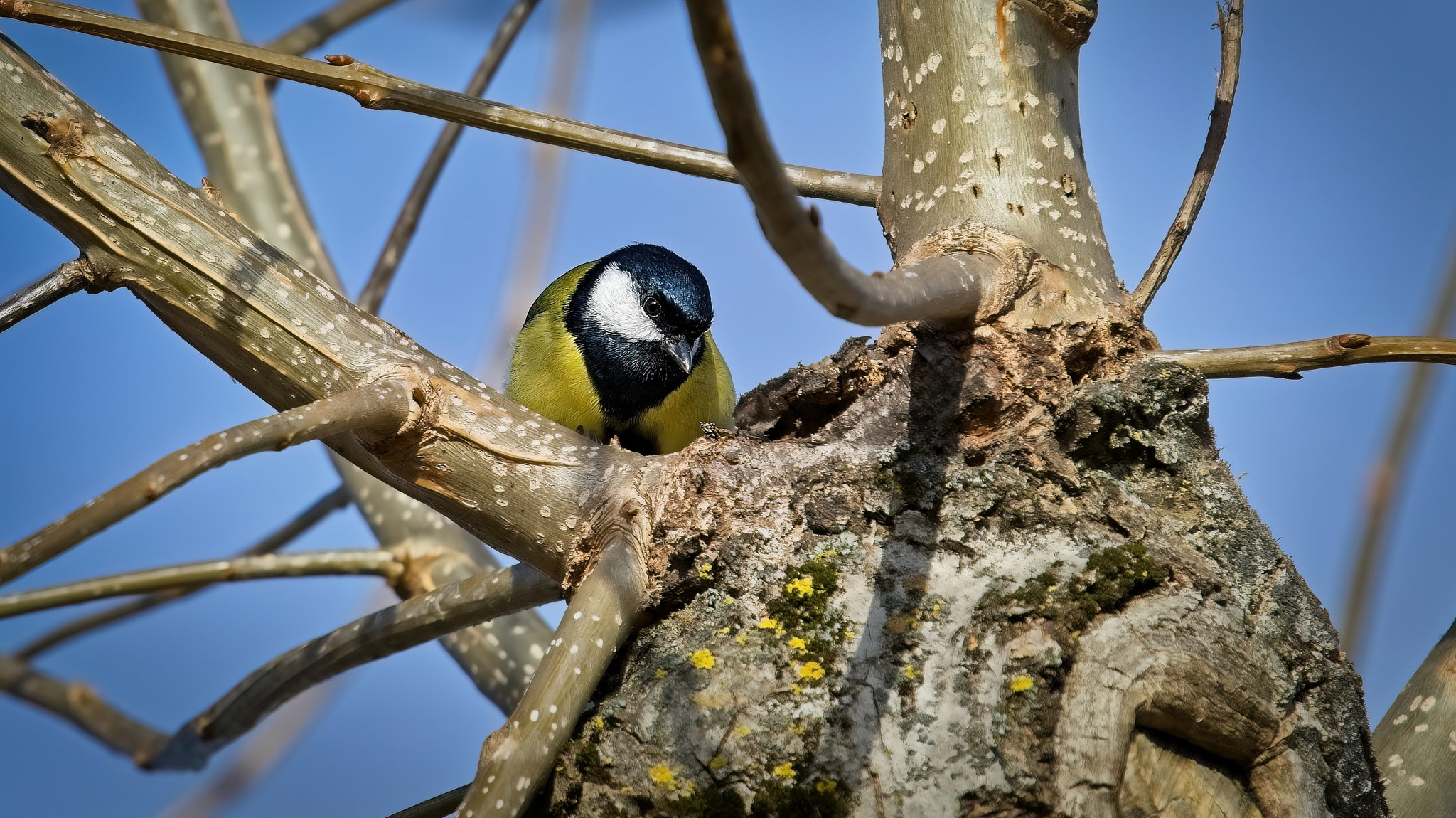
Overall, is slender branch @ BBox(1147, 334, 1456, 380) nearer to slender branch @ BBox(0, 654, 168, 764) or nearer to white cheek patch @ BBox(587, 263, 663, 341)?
white cheek patch @ BBox(587, 263, 663, 341)

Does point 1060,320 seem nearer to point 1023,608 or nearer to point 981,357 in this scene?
point 981,357

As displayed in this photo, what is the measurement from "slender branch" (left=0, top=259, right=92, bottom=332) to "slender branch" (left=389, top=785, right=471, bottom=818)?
0.82 metres

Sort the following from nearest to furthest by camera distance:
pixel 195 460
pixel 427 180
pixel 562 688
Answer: pixel 195 460 → pixel 562 688 → pixel 427 180

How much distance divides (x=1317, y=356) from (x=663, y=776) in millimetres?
1104

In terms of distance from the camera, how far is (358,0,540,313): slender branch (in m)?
2.91

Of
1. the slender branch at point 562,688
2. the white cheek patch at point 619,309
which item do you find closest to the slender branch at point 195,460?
the slender branch at point 562,688

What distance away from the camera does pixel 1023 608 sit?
1.37 meters

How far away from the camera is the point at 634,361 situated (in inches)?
135

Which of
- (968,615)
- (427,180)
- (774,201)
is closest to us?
(774,201)

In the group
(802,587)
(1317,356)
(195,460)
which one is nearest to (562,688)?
(802,587)

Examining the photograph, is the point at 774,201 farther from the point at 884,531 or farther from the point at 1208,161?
the point at 1208,161

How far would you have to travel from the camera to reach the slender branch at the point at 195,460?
0.89 meters

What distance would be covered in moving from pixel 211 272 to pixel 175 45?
0.31 metres

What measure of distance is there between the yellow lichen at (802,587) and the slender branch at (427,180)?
1.89 meters
